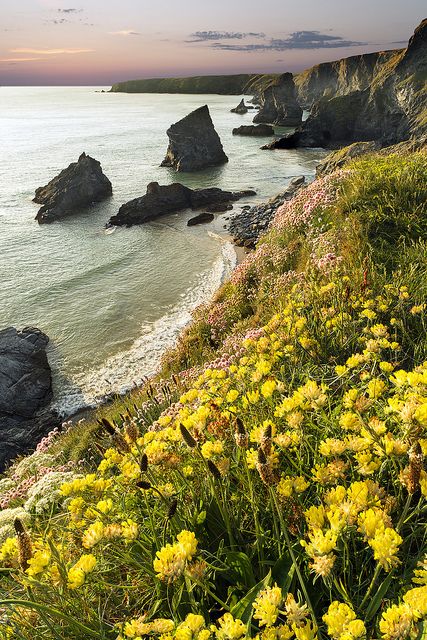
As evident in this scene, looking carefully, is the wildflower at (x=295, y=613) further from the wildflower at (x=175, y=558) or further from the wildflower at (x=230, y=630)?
the wildflower at (x=175, y=558)

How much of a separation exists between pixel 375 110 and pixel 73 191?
55.5 meters

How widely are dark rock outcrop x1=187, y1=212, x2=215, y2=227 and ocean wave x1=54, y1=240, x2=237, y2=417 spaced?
12.6 meters

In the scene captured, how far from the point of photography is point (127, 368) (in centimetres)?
1302

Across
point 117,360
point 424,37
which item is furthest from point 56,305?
point 424,37

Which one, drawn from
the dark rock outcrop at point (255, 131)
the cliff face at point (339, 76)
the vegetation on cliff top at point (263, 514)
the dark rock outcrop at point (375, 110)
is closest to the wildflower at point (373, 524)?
the vegetation on cliff top at point (263, 514)

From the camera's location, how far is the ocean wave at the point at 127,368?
12.0 m

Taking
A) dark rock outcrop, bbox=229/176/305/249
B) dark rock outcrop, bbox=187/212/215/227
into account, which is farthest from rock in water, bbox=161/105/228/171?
dark rock outcrop, bbox=187/212/215/227

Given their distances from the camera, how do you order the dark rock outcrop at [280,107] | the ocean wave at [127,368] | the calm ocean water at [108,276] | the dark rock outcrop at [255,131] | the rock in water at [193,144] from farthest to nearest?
1. the dark rock outcrop at [280,107]
2. the dark rock outcrop at [255,131]
3. the rock in water at [193,144]
4. the calm ocean water at [108,276]
5. the ocean wave at [127,368]

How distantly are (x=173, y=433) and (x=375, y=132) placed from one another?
247ft

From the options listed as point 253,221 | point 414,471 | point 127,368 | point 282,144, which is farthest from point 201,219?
point 282,144

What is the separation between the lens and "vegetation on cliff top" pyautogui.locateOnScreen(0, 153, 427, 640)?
1639 millimetres

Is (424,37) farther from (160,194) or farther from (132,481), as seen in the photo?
(132,481)

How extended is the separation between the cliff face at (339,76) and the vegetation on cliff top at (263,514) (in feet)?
381

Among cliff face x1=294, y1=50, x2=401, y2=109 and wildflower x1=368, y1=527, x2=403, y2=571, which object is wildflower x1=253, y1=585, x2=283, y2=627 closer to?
wildflower x1=368, y1=527, x2=403, y2=571
